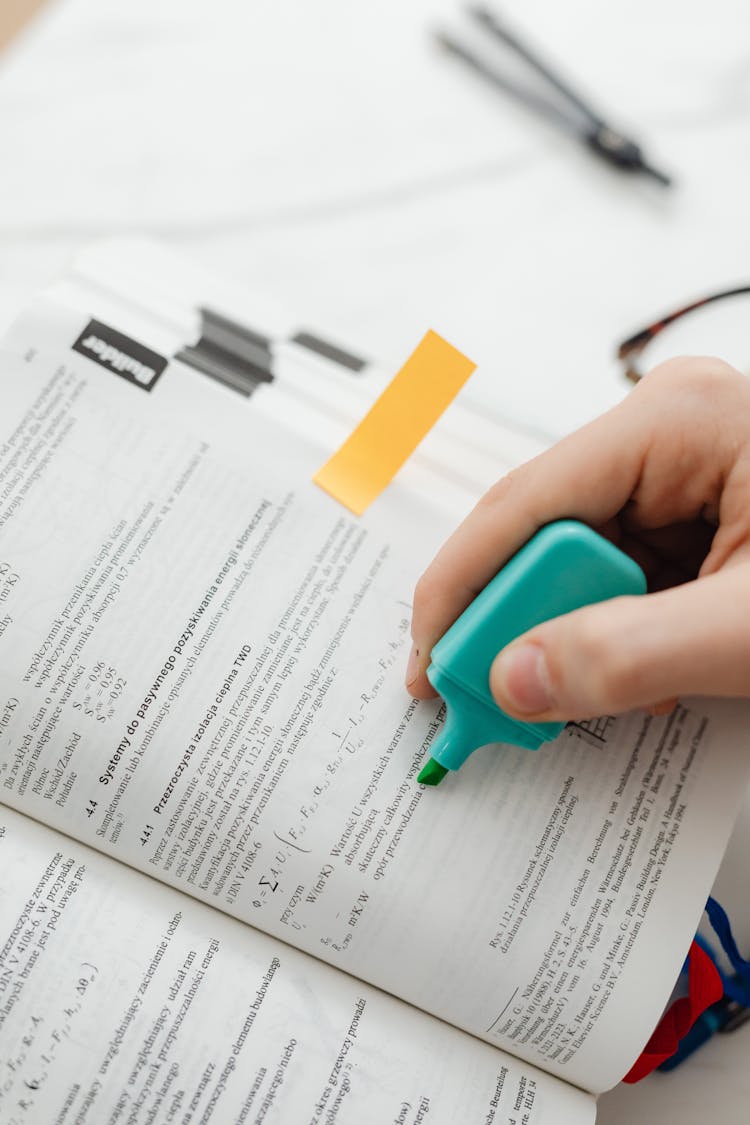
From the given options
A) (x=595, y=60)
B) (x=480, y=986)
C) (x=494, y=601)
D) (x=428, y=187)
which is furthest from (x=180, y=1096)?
(x=595, y=60)

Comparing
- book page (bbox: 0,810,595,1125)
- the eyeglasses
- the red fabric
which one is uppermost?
the eyeglasses

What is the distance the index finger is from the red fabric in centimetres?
20

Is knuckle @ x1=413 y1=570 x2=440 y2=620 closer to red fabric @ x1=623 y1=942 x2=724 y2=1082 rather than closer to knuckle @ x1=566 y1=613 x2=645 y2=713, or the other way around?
knuckle @ x1=566 y1=613 x2=645 y2=713

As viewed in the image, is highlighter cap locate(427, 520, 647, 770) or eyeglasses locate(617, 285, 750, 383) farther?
eyeglasses locate(617, 285, 750, 383)

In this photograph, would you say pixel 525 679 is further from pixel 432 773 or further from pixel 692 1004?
pixel 692 1004

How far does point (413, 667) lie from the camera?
442mm

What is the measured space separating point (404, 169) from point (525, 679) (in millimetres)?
436

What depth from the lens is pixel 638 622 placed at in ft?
1.16

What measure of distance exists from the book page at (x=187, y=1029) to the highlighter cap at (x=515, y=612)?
14 cm

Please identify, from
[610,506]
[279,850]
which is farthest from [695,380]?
[279,850]

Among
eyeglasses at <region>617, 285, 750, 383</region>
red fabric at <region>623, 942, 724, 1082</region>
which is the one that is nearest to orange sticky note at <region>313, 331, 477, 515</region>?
eyeglasses at <region>617, 285, 750, 383</region>

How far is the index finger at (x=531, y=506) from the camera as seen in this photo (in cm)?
42

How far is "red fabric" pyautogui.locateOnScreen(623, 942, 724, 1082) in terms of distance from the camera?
0.45m

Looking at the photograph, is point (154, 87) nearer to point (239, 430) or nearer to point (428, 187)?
point (428, 187)
